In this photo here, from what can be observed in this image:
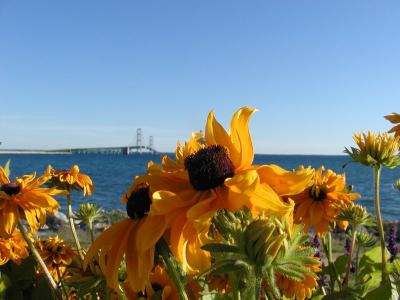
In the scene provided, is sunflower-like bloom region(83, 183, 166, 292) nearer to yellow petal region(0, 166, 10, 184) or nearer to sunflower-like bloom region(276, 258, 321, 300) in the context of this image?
sunflower-like bloom region(276, 258, 321, 300)

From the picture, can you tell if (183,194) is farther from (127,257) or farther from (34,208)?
(34,208)

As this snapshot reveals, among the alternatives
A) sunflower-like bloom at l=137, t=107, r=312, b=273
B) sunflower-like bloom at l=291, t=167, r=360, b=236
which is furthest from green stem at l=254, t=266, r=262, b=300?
sunflower-like bloom at l=291, t=167, r=360, b=236

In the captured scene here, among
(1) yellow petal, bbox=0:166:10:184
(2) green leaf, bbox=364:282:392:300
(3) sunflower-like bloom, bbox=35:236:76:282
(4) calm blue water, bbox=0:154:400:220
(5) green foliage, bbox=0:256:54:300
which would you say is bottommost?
(4) calm blue water, bbox=0:154:400:220

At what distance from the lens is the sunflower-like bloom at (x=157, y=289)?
1.72 m

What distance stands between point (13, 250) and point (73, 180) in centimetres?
73

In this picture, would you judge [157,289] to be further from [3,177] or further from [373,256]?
[373,256]

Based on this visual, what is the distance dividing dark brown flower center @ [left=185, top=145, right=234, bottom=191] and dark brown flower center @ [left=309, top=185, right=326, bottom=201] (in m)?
1.29

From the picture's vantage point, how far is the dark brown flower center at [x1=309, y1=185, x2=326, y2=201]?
2.63 meters

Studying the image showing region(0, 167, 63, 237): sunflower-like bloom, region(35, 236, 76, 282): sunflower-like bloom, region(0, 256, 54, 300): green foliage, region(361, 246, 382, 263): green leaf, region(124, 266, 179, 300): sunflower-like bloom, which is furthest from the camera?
region(35, 236, 76, 282): sunflower-like bloom

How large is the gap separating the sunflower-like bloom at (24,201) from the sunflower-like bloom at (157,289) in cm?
113

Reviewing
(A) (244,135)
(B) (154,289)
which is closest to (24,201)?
(B) (154,289)

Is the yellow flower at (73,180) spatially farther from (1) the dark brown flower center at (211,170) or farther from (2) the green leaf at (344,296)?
(1) the dark brown flower center at (211,170)

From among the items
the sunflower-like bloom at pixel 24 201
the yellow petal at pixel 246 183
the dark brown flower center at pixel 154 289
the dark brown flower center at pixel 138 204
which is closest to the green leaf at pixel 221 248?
the yellow petal at pixel 246 183

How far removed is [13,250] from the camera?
3076mm
